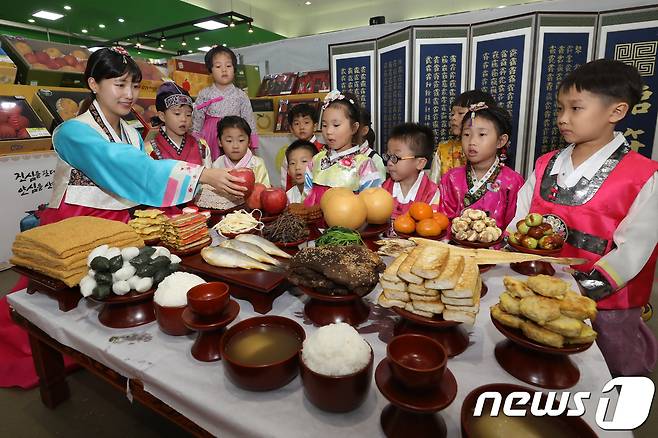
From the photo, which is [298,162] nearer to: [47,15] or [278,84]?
[278,84]

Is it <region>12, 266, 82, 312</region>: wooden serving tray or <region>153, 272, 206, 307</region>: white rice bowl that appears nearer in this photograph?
<region>153, 272, 206, 307</region>: white rice bowl

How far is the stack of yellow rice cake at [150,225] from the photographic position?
183 centimetres

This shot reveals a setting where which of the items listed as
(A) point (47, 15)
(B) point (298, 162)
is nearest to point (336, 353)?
(B) point (298, 162)

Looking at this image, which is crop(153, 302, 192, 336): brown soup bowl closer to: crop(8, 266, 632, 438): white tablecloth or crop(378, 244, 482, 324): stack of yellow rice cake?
crop(8, 266, 632, 438): white tablecloth

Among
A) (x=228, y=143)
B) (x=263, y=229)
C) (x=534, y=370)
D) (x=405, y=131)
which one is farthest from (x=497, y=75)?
(x=534, y=370)

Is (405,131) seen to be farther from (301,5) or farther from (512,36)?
(301,5)

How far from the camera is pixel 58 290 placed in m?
1.43

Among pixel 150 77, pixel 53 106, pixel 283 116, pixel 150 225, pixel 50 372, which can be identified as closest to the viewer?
pixel 150 225

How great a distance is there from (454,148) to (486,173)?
4.33ft

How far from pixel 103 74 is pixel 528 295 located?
2.50m

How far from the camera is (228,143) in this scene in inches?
151

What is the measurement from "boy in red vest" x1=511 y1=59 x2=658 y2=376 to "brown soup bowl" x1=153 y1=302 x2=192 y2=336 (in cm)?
184

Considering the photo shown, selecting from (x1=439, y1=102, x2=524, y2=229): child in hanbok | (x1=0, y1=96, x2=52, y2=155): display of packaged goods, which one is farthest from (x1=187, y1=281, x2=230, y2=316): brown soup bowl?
(x1=0, y1=96, x2=52, y2=155): display of packaged goods

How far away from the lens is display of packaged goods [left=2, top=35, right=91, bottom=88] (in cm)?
582
